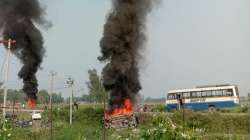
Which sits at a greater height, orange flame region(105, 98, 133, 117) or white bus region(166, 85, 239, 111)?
white bus region(166, 85, 239, 111)

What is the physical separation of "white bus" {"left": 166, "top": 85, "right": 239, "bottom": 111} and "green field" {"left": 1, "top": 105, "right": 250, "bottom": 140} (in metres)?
6.05

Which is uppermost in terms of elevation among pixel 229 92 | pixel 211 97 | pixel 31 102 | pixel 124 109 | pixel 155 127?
pixel 229 92

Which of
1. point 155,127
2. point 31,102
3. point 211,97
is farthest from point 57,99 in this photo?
point 155,127

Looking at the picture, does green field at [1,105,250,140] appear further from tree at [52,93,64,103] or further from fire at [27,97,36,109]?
tree at [52,93,64,103]

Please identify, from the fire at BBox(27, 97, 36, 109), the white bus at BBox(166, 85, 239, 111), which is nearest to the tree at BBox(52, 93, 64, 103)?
the fire at BBox(27, 97, 36, 109)

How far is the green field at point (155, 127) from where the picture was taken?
23.8ft

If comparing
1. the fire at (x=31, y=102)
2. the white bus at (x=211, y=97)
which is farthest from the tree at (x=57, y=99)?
the white bus at (x=211, y=97)

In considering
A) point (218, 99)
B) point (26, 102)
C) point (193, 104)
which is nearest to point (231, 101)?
point (218, 99)

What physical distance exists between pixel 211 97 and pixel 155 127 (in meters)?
34.8

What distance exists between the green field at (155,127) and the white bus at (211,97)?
19.9 feet

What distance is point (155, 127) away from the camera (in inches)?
287

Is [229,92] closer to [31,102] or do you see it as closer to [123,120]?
[123,120]

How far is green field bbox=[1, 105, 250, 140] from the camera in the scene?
7255mm

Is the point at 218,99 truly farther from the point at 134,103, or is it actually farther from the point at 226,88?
the point at 134,103
